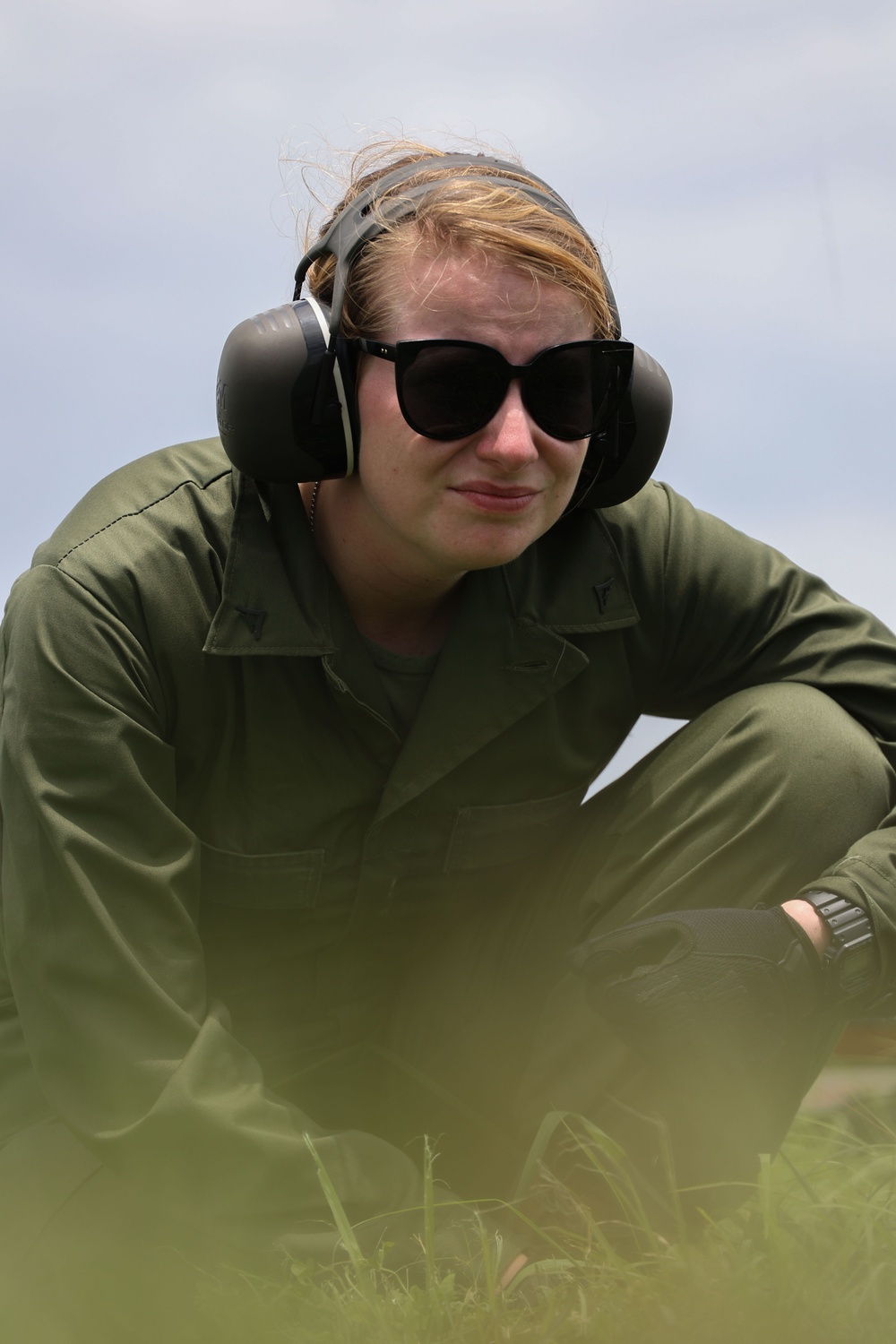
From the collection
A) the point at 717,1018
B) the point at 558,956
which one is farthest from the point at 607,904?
the point at 717,1018

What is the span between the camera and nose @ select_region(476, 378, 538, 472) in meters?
2.05

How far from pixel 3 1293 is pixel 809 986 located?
125cm

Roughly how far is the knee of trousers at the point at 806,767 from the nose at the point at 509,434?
0.64 m

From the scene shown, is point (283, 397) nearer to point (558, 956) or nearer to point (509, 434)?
point (509, 434)

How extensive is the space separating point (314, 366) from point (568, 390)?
395 millimetres

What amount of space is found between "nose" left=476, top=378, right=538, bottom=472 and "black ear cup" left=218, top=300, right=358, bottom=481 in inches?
8.7

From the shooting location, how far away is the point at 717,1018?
2023 millimetres

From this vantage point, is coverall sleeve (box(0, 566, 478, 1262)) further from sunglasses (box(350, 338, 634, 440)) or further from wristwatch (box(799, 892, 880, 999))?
wristwatch (box(799, 892, 880, 999))

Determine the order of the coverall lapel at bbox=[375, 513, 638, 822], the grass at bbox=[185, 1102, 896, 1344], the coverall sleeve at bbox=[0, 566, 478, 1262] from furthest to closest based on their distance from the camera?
the coverall lapel at bbox=[375, 513, 638, 822] < the coverall sleeve at bbox=[0, 566, 478, 1262] < the grass at bbox=[185, 1102, 896, 1344]

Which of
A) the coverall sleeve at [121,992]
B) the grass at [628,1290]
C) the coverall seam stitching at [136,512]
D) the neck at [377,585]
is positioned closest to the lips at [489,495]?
the neck at [377,585]

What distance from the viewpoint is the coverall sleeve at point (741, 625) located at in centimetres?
242

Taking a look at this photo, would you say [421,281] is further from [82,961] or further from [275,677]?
[82,961]

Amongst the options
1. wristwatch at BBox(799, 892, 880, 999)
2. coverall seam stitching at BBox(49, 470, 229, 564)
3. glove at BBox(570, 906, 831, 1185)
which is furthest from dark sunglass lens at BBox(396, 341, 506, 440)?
wristwatch at BBox(799, 892, 880, 999)

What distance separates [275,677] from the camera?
2.20 metres
